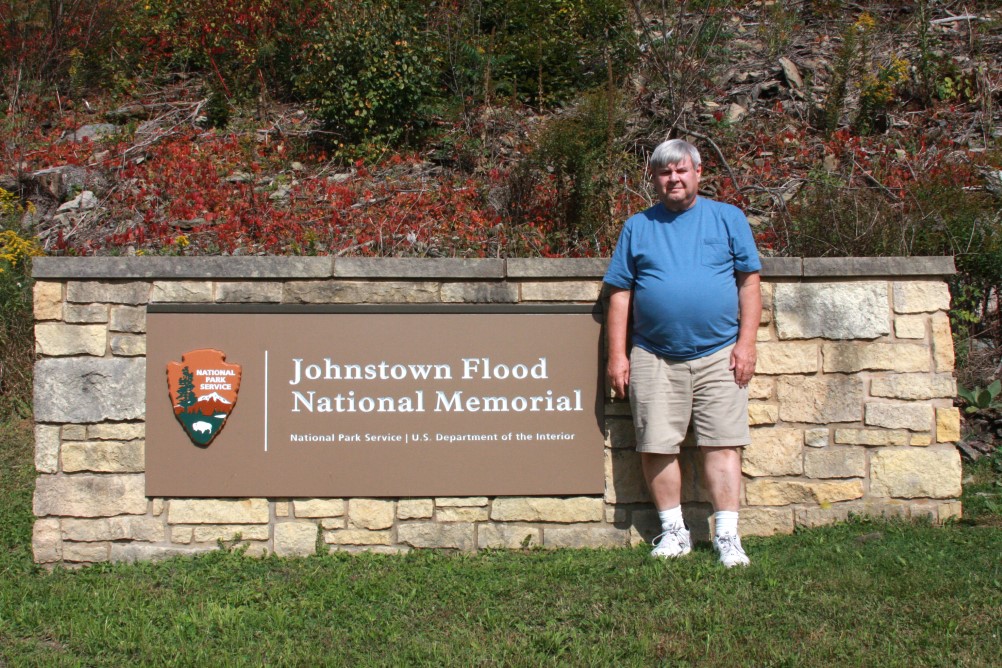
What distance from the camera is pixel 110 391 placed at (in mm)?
4094

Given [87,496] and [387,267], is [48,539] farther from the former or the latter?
[387,267]

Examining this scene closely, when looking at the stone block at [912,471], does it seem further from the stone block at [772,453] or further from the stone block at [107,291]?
the stone block at [107,291]

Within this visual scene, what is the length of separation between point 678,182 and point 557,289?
2.58ft

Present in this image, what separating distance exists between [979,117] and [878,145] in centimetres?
122

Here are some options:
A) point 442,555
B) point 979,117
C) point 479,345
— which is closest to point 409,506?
point 442,555

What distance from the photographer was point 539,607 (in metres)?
3.45

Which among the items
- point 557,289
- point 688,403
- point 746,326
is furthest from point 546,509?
point 746,326

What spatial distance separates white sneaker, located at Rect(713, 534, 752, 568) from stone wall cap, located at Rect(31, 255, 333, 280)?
217 cm

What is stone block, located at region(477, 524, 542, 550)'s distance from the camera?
4.20 m

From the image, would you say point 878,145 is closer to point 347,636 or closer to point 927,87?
point 927,87

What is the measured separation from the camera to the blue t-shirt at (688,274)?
3.77m

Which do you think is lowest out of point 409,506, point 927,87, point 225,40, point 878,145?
point 409,506

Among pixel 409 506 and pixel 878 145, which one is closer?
pixel 409 506

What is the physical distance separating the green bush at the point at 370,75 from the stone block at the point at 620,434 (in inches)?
212
